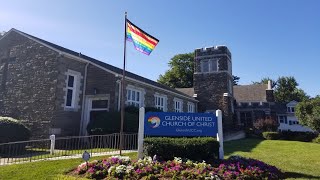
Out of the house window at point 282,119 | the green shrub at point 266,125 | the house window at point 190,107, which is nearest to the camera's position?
the house window at point 190,107

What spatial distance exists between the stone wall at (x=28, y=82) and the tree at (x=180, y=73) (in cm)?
4384

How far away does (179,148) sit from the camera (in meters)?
11.2

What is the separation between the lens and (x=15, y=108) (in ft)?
66.9

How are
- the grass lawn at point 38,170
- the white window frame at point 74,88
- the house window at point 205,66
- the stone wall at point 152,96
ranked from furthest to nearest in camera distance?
the house window at point 205,66
the stone wall at point 152,96
the white window frame at point 74,88
the grass lawn at point 38,170

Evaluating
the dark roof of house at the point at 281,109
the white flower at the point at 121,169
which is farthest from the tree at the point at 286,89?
the white flower at the point at 121,169

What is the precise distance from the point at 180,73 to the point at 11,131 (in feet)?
163

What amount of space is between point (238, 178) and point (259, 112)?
3638 cm

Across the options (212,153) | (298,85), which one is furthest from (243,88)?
(212,153)

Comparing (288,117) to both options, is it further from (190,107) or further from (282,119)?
(190,107)

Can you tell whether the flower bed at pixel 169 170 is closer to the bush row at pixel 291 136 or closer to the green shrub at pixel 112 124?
the green shrub at pixel 112 124

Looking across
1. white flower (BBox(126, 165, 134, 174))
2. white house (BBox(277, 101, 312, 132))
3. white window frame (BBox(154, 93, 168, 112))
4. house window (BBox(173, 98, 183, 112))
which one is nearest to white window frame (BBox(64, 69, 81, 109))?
white window frame (BBox(154, 93, 168, 112))

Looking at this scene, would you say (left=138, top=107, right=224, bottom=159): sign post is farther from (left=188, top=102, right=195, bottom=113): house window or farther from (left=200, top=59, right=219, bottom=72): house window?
(left=200, top=59, right=219, bottom=72): house window

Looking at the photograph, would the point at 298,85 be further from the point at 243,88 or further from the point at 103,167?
the point at 103,167

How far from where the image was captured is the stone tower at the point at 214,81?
37.8 metres
